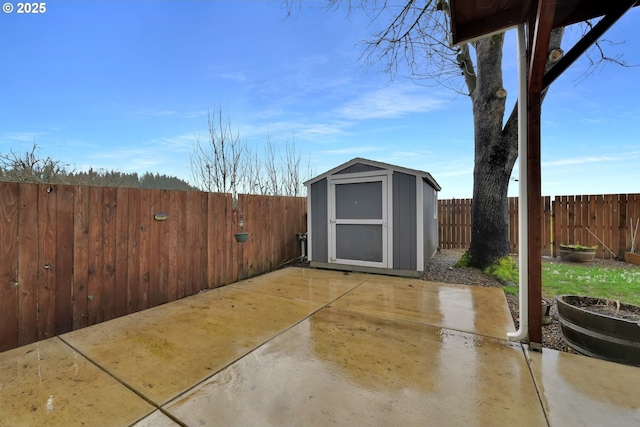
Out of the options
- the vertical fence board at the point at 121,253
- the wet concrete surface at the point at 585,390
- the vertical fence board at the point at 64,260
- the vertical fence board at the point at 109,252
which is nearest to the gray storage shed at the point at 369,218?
the wet concrete surface at the point at 585,390

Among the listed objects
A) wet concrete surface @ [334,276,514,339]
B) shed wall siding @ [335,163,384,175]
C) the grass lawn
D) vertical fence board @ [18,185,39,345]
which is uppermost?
shed wall siding @ [335,163,384,175]

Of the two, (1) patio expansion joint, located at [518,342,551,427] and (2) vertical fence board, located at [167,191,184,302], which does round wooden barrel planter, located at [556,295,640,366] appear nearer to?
(1) patio expansion joint, located at [518,342,551,427]

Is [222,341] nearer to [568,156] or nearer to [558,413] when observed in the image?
[558,413]

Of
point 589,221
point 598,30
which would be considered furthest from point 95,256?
point 589,221

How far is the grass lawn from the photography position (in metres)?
3.81

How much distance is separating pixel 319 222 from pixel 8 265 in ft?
13.8

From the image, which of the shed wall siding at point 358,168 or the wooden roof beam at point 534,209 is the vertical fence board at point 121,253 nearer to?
the shed wall siding at point 358,168

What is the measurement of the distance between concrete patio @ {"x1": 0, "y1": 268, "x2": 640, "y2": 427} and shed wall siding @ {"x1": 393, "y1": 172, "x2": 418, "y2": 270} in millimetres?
1595

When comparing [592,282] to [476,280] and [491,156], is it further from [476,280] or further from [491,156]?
[491,156]

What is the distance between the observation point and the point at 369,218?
194 inches

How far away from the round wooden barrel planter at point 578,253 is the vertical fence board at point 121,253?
354 inches

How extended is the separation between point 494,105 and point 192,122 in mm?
6763

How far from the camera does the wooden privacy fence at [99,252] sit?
7.71 feet

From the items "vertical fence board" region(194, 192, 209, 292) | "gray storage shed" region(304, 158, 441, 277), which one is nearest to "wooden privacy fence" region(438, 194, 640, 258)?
"gray storage shed" region(304, 158, 441, 277)
